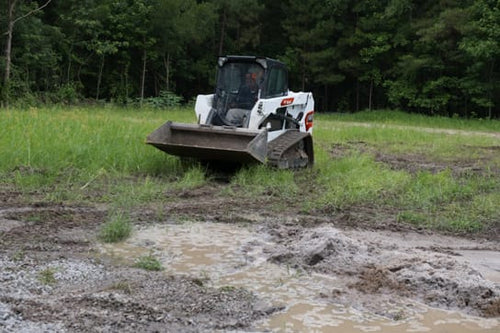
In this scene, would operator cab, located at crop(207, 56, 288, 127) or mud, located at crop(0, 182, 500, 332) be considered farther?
operator cab, located at crop(207, 56, 288, 127)

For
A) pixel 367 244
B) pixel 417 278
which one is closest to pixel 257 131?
pixel 367 244

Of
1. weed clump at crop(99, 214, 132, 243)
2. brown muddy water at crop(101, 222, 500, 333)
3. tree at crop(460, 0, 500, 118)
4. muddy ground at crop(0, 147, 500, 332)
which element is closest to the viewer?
muddy ground at crop(0, 147, 500, 332)

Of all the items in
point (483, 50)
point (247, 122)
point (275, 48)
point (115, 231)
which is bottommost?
point (115, 231)

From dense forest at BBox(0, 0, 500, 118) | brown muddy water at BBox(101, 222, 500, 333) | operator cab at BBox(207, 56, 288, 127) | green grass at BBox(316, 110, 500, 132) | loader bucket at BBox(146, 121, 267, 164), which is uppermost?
dense forest at BBox(0, 0, 500, 118)

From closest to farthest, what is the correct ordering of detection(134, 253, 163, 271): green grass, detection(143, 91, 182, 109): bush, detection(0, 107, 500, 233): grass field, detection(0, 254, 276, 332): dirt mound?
1. detection(0, 254, 276, 332): dirt mound
2. detection(134, 253, 163, 271): green grass
3. detection(0, 107, 500, 233): grass field
4. detection(143, 91, 182, 109): bush

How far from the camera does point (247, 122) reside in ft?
38.5

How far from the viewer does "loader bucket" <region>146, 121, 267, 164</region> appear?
10297mm

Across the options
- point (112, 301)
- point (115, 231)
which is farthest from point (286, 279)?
point (115, 231)

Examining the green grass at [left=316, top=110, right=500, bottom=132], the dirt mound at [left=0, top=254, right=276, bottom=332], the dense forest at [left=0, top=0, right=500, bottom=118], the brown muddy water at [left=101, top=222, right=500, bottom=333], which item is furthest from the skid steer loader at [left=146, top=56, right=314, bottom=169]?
the dense forest at [left=0, top=0, right=500, bottom=118]

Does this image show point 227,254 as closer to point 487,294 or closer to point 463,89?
point 487,294

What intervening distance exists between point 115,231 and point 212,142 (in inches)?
182

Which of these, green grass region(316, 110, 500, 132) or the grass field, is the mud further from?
green grass region(316, 110, 500, 132)

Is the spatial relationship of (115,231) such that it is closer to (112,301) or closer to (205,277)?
(205,277)

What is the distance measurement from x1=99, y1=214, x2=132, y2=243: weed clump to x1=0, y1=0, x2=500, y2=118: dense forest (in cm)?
2182
